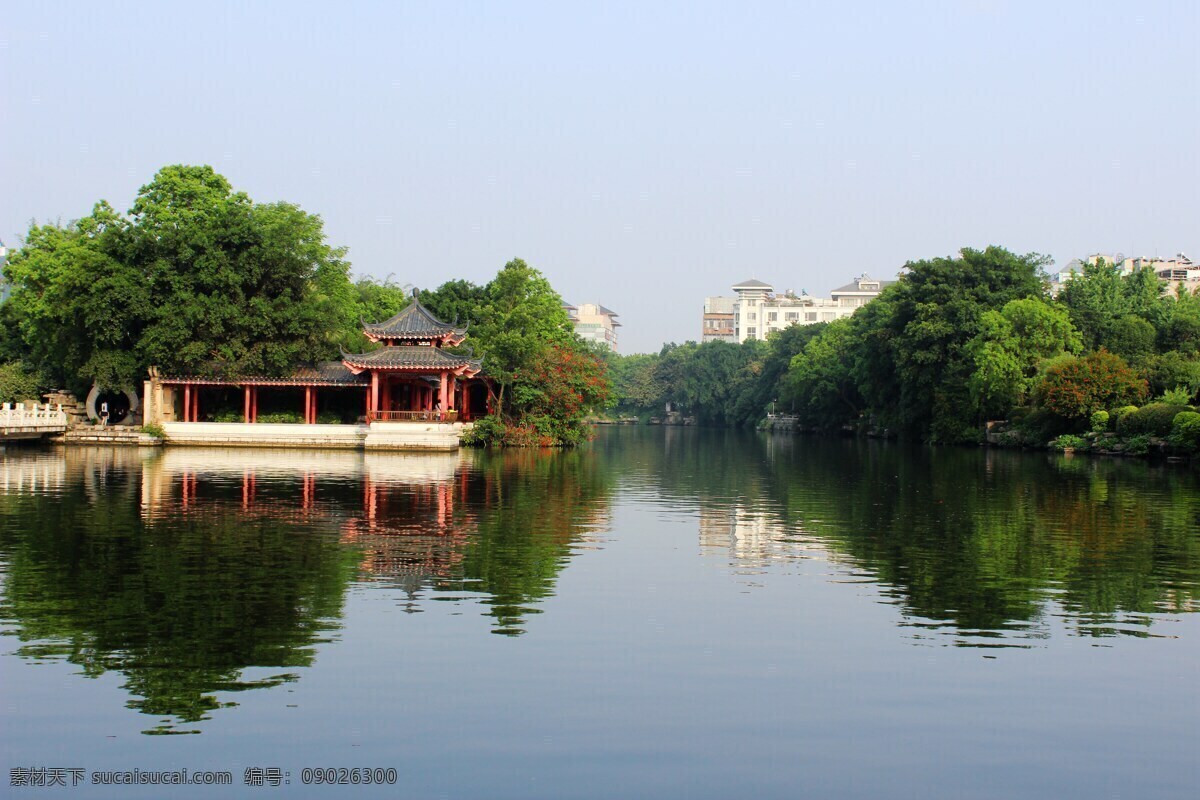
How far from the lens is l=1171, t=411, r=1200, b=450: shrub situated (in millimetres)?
37156

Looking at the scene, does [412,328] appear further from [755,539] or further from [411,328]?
[755,539]

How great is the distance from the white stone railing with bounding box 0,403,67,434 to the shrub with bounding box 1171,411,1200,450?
3748cm

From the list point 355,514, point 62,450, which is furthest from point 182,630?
point 62,450

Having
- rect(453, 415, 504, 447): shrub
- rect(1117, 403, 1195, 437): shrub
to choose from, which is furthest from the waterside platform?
rect(1117, 403, 1195, 437): shrub

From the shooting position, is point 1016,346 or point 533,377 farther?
point 1016,346

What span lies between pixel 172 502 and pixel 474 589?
32.4 feet

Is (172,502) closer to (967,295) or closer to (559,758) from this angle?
(559,758)

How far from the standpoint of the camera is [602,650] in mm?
9438

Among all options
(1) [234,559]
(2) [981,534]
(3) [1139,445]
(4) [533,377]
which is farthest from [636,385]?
(1) [234,559]

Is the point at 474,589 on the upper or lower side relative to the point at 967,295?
lower

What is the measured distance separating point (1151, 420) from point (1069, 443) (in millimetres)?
4051

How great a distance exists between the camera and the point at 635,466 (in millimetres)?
35000

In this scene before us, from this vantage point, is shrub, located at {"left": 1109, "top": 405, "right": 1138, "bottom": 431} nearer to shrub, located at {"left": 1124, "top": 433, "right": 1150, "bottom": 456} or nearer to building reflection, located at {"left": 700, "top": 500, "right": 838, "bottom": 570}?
shrub, located at {"left": 1124, "top": 433, "right": 1150, "bottom": 456}

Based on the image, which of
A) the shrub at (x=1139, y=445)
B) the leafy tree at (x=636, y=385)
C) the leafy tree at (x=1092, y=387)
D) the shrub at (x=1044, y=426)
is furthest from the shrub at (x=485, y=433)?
the leafy tree at (x=636, y=385)
